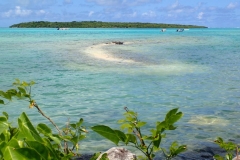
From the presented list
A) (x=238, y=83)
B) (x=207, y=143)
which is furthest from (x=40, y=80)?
(x=207, y=143)

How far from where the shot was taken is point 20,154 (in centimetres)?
61

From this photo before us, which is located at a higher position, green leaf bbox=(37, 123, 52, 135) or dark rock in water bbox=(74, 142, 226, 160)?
green leaf bbox=(37, 123, 52, 135)

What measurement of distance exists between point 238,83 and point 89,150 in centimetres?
874

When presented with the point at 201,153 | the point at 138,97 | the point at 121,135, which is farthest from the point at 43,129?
the point at 138,97

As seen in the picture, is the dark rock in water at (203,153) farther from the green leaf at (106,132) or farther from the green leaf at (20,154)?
the green leaf at (20,154)

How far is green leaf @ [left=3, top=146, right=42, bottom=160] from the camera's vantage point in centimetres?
60

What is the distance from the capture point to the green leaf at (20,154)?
60 centimetres

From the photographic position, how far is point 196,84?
12.9 metres

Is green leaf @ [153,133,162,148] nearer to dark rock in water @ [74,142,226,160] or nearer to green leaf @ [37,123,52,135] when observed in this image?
green leaf @ [37,123,52,135]

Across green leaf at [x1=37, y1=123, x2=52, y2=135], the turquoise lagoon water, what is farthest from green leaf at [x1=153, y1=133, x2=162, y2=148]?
the turquoise lagoon water

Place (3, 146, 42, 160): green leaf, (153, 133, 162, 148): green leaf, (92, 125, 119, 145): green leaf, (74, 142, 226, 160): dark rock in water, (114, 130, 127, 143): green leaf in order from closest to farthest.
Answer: (3, 146, 42, 160): green leaf → (92, 125, 119, 145): green leaf → (114, 130, 127, 143): green leaf → (153, 133, 162, 148): green leaf → (74, 142, 226, 160): dark rock in water

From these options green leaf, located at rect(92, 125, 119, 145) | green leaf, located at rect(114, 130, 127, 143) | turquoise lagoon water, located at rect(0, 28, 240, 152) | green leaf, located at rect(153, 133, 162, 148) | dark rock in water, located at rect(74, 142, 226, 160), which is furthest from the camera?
turquoise lagoon water, located at rect(0, 28, 240, 152)

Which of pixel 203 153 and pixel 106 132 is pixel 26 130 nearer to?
pixel 106 132

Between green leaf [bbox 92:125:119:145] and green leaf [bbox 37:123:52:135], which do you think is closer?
green leaf [bbox 92:125:119:145]
